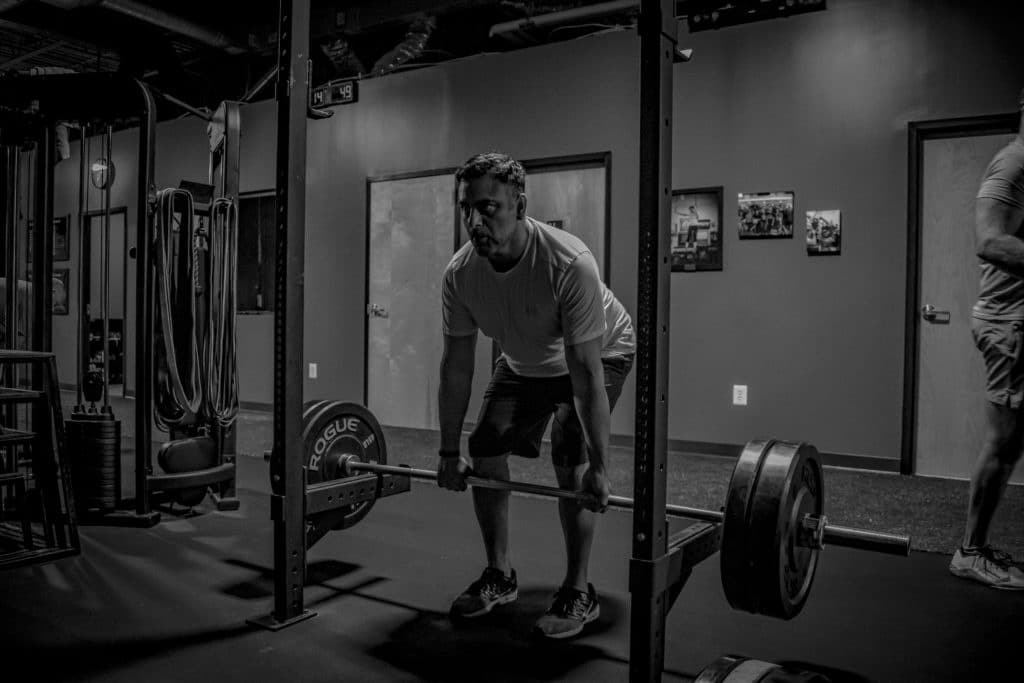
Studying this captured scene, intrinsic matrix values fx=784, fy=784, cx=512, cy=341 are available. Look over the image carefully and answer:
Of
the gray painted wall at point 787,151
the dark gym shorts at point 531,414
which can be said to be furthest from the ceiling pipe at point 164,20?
the dark gym shorts at point 531,414

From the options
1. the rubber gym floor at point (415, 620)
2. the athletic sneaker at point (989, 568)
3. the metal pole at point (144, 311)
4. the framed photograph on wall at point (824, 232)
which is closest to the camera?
the rubber gym floor at point (415, 620)

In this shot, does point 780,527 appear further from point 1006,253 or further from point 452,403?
point 1006,253

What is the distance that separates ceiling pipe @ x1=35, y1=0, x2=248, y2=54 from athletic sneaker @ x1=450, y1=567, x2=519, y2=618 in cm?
523

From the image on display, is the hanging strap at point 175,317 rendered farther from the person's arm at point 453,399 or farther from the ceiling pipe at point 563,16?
the ceiling pipe at point 563,16

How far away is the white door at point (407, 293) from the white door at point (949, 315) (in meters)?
3.06

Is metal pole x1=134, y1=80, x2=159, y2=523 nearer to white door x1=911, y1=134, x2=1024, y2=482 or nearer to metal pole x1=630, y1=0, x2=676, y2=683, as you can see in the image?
metal pole x1=630, y1=0, x2=676, y2=683

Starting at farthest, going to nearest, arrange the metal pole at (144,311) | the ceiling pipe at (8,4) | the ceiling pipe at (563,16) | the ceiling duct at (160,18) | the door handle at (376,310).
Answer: the door handle at (376,310), the ceiling duct at (160,18), the ceiling pipe at (8,4), the ceiling pipe at (563,16), the metal pole at (144,311)

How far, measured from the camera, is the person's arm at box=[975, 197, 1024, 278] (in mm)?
2293

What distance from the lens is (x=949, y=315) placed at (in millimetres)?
4238

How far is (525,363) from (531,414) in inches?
5.8

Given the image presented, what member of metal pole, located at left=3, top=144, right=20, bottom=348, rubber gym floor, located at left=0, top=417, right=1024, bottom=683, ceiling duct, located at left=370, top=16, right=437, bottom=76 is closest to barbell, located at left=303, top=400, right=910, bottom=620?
rubber gym floor, located at left=0, top=417, right=1024, bottom=683

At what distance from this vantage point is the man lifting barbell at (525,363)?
1892 millimetres

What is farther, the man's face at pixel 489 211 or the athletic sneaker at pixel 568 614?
the athletic sneaker at pixel 568 614

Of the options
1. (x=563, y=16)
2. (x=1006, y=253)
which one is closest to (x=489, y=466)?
(x=1006, y=253)
